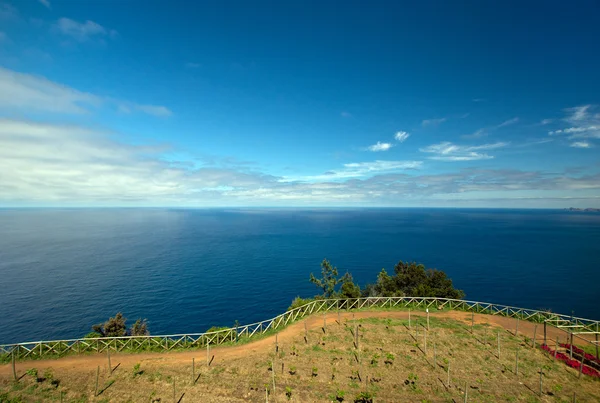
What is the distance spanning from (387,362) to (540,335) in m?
20.0

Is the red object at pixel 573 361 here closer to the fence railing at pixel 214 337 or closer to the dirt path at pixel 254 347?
the dirt path at pixel 254 347

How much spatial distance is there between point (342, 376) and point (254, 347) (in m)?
10.0

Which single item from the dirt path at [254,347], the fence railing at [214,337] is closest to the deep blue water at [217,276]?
the fence railing at [214,337]

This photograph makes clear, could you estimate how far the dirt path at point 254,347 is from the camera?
24453 millimetres

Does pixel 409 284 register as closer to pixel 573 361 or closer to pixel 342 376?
pixel 573 361

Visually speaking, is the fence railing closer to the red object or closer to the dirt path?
the dirt path

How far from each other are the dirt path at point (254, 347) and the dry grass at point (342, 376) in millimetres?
486

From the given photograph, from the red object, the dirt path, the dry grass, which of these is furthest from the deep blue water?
the red object

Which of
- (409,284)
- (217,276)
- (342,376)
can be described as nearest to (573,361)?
(342,376)

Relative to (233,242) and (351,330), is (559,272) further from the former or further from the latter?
(233,242)

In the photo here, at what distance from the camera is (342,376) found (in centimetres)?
2262

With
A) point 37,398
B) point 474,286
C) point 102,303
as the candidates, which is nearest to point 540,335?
point 37,398

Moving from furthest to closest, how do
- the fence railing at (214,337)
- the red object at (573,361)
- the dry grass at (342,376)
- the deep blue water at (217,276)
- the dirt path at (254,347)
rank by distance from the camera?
the deep blue water at (217,276) → the fence railing at (214,337) → the dirt path at (254,347) → the red object at (573,361) → the dry grass at (342,376)

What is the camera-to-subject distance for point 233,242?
146000mm
